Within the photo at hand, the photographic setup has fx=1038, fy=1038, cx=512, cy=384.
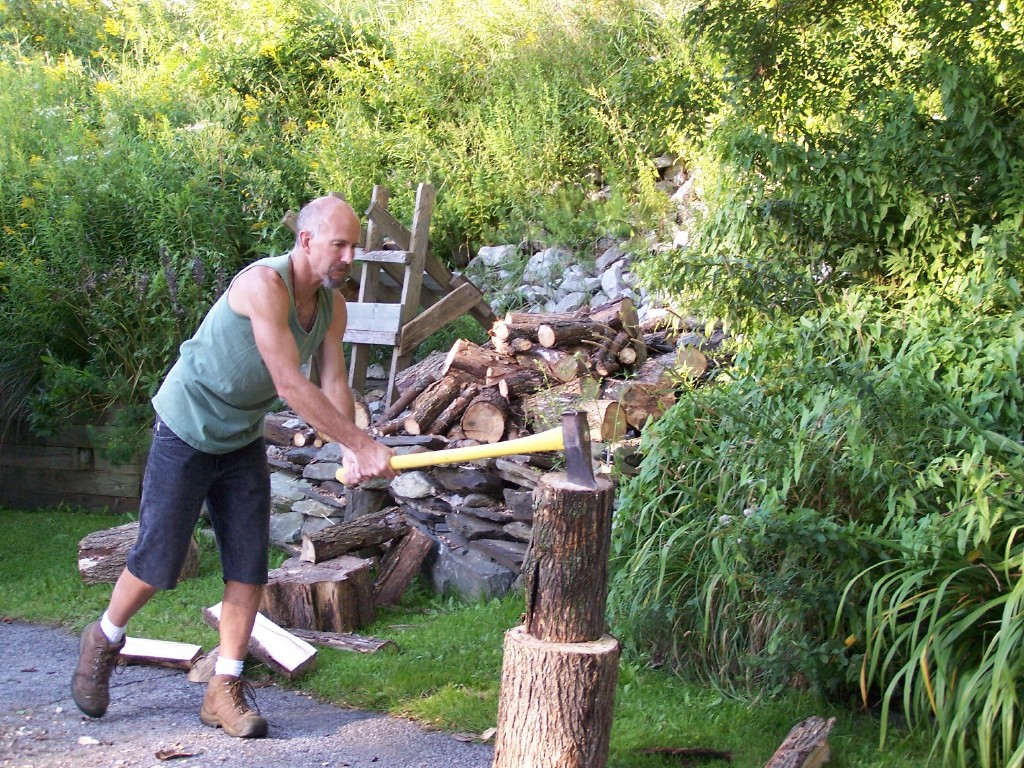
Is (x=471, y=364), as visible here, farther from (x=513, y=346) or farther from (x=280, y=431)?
(x=280, y=431)

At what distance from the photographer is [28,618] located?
5.59 metres

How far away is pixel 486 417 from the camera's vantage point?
625 centimetres

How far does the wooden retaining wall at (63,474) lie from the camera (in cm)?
774

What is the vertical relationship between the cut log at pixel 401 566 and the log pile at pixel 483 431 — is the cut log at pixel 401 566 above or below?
below

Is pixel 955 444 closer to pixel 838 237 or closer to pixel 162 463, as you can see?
pixel 838 237

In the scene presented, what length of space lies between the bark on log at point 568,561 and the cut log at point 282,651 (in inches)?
69.1

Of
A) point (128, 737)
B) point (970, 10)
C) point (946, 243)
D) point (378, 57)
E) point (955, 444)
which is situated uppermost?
point (378, 57)

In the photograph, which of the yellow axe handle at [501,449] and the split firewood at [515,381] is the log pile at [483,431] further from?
the yellow axe handle at [501,449]

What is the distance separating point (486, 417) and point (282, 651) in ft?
6.87

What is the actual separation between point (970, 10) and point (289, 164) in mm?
6336

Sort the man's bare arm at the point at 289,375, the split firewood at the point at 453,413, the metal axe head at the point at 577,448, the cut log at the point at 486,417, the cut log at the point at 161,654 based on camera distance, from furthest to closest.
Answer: the split firewood at the point at 453,413
the cut log at the point at 486,417
the cut log at the point at 161,654
the man's bare arm at the point at 289,375
the metal axe head at the point at 577,448

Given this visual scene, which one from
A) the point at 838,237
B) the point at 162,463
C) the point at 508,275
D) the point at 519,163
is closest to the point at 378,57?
the point at 519,163

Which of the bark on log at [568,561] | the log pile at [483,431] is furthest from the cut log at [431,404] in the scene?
the bark on log at [568,561]

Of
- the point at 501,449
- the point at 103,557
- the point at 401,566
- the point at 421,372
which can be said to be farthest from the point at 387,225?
the point at 501,449
